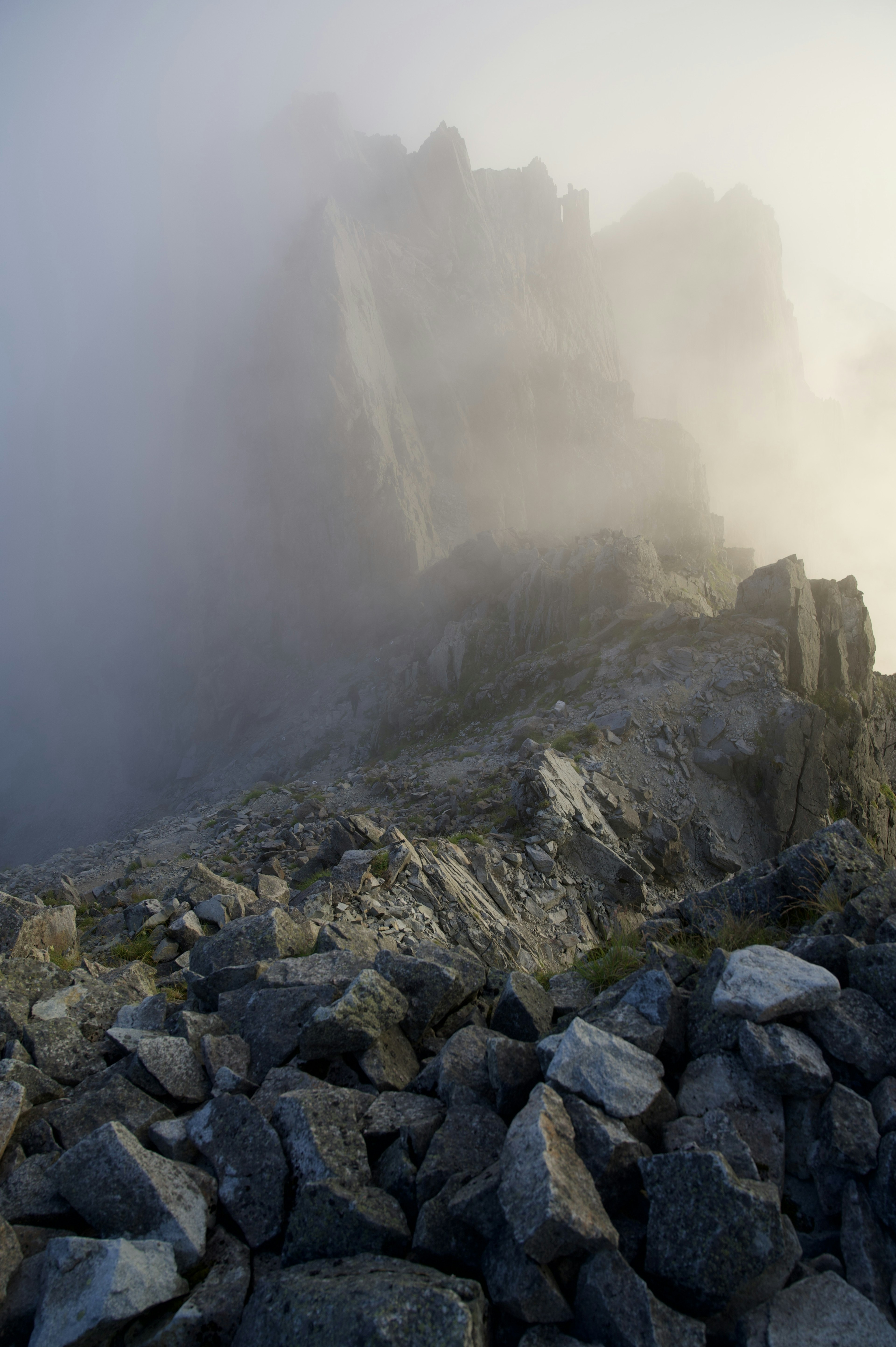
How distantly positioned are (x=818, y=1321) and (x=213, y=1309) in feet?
9.88

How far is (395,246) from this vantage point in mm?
68375

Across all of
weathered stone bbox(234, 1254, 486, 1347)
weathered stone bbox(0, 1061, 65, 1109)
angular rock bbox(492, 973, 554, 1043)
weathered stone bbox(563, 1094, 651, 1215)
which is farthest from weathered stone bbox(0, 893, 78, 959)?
weathered stone bbox(563, 1094, 651, 1215)

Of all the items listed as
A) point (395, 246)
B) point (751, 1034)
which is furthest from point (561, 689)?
point (395, 246)

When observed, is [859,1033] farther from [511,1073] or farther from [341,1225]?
[341,1225]

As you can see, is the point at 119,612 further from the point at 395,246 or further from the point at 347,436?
the point at 395,246

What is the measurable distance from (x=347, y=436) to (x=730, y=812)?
51.2 meters

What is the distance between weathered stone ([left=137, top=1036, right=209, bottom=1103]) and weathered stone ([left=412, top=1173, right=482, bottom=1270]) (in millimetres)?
2229

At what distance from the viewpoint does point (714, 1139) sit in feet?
11.7

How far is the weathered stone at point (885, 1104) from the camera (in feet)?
11.6

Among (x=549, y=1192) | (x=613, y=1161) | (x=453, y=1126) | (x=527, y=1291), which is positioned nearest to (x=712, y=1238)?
(x=613, y=1161)

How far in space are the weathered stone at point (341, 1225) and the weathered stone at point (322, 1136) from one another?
0.09 meters

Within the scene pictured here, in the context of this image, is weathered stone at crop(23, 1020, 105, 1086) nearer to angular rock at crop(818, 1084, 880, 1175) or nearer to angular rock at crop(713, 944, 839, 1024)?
angular rock at crop(713, 944, 839, 1024)

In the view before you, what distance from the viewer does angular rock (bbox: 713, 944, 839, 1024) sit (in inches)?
163

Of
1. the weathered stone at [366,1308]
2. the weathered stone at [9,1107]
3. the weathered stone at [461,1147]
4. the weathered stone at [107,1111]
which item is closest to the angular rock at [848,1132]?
the weathered stone at [461,1147]
